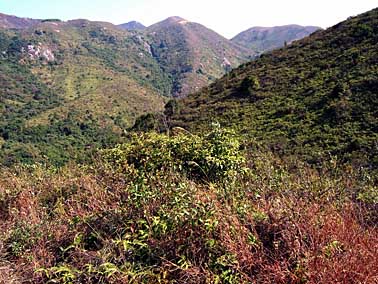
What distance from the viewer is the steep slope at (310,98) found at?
26750 mm

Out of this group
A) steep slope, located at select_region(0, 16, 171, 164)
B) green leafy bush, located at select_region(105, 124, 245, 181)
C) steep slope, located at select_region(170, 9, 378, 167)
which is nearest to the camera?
green leafy bush, located at select_region(105, 124, 245, 181)

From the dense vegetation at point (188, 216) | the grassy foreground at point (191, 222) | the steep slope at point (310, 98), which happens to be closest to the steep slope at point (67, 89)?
the steep slope at point (310, 98)

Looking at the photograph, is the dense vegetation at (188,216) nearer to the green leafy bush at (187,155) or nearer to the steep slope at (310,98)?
the green leafy bush at (187,155)

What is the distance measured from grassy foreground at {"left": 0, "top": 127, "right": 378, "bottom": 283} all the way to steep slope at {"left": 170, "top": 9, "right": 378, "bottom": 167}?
17.6 metres

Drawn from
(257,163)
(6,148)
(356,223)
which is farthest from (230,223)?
(6,148)

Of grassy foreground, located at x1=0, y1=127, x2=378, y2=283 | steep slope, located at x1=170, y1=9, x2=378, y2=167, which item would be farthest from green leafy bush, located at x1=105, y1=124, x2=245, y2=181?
steep slope, located at x1=170, y1=9, x2=378, y2=167

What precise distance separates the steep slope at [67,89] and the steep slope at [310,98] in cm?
1482

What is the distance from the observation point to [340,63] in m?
38.2

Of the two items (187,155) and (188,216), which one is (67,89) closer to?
(187,155)

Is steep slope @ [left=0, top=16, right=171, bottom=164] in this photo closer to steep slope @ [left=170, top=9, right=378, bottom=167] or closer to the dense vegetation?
steep slope @ [left=170, top=9, right=378, bottom=167]

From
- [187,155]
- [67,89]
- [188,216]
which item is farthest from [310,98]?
[67,89]

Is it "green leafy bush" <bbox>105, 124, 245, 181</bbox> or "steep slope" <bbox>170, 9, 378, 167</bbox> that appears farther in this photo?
"steep slope" <bbox>170, 9, 378, 167</bbox>

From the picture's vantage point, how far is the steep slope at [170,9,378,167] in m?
26.8

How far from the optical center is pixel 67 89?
115750mm
